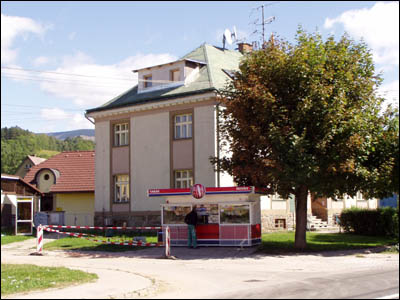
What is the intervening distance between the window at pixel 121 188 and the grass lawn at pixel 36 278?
1646cm

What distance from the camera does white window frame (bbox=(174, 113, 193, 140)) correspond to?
28.7m

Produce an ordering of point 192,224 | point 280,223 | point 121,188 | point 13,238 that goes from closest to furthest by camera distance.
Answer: point 192,224 → point 13,238 → point 280,223 → point 121,188

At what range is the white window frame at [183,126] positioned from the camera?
28.7 m

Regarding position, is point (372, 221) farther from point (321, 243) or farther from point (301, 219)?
point (301, 219)

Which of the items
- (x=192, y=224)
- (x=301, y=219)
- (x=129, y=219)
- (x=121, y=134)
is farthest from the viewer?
(x=121, y=134)

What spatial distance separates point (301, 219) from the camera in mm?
20875

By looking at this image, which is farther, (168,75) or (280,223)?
(280,223)

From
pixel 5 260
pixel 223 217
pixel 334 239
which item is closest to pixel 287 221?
pixel 334 239

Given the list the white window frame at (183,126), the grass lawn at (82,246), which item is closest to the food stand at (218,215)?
the grass lawn at (82,246)

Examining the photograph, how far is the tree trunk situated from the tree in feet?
0.13

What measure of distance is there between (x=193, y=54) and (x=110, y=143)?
26.4ft

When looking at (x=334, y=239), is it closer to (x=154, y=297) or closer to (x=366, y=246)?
(x=366, y=246)

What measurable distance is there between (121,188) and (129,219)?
2.17 metres

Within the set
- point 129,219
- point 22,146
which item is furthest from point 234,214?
point 22,146
